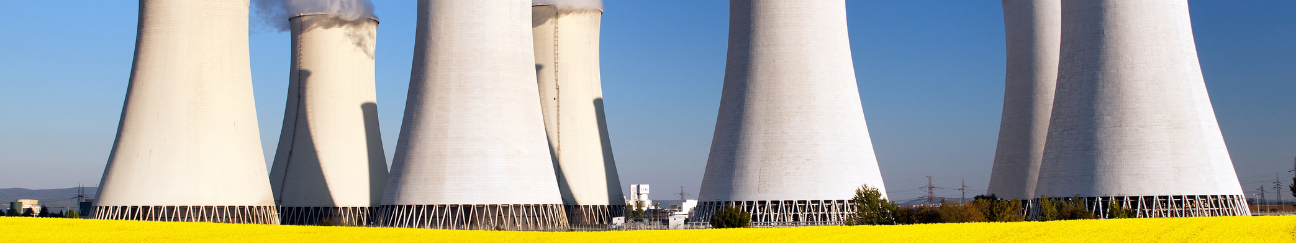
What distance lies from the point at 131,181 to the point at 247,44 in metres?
7.11

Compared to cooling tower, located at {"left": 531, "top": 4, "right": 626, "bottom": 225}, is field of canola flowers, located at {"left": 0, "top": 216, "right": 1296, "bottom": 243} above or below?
below

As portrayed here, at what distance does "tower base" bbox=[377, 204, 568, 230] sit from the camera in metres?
47.7

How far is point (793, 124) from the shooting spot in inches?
1828

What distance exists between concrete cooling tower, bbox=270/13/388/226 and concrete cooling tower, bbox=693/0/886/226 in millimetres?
22642

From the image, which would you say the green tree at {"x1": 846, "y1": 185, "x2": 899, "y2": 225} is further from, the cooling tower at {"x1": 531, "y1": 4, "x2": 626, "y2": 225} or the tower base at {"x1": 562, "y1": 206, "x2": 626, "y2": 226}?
the cooling tower at {"x1": 531, "y1": 4, "x2": 626, "y2": 225}

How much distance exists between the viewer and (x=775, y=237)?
2891 cm

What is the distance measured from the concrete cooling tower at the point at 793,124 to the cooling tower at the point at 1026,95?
11.7m

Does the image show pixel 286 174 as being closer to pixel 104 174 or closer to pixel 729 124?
pixel 104 174

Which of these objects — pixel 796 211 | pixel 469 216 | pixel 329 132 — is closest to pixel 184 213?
pixel 469 216

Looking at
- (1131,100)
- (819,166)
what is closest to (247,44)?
(819,166)

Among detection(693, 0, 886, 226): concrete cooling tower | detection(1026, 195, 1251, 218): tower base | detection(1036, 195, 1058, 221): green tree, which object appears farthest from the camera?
detection(693, 0, 886, 226): concrete cooling tower

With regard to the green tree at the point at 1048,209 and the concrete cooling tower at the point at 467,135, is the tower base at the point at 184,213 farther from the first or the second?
the green tree at the point at 1048,209

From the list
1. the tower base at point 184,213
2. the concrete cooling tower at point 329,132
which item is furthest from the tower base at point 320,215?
the tower base at point 184,213

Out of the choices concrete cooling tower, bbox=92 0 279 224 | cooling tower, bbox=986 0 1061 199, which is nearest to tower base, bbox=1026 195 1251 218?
cooling tower, bbox=986 0 1061 199
